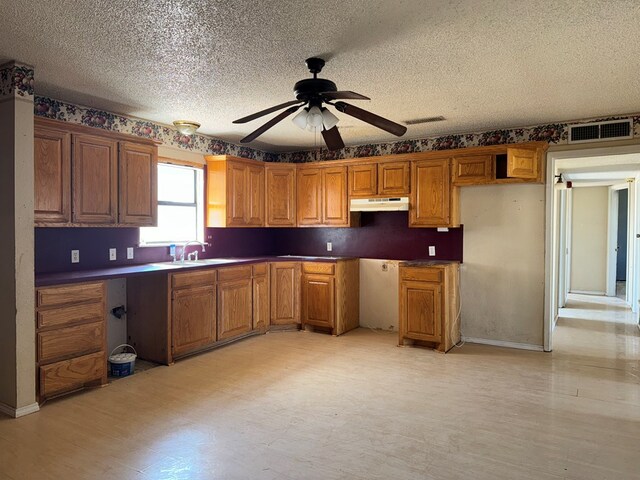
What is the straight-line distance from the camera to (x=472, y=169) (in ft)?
15.6

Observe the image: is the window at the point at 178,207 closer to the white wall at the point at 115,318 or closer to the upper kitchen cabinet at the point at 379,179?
the white wall at the point at 115,318

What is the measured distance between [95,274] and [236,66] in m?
2.05

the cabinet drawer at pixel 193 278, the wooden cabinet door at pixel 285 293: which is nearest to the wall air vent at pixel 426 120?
the wooden cabinet door at pixel 285 293

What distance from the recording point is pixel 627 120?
165 inches

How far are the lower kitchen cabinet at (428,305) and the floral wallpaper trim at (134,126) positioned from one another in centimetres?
277

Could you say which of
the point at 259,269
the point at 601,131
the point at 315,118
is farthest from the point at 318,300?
the point at 601,131

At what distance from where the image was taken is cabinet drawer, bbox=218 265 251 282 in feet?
15.4

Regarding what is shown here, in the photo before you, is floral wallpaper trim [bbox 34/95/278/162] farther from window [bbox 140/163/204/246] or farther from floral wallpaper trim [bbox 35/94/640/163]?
window [bbox 140/163/204/246]

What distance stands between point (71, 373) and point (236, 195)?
2649 mm

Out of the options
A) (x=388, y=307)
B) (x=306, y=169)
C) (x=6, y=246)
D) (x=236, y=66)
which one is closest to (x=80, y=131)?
(x=6, y=246)

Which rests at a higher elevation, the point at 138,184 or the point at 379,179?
the point at 379,179

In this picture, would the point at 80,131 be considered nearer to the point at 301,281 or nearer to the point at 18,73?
the point at 18,73

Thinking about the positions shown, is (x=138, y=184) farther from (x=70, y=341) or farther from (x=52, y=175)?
(x=70, y=341)

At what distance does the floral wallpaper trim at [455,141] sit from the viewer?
4.55 m
